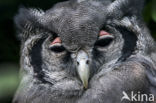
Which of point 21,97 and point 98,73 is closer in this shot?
point 98,73

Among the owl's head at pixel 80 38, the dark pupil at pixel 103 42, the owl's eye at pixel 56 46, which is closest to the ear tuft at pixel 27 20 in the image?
the owl's head at pixel 80 38

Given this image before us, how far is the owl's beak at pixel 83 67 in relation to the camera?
284 centimetres

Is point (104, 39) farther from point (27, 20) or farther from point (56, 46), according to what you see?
point (27, 20)

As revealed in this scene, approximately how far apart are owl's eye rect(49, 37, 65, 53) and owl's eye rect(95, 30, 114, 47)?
0.26 metres

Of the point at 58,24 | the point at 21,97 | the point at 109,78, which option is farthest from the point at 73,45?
the point at 21,97

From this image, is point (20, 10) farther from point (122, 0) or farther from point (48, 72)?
point (122, 0)

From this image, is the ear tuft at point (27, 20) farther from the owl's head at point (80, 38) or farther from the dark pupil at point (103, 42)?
the dark pupil at point (103, 42)

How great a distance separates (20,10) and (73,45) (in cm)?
75

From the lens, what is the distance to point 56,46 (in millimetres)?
3033

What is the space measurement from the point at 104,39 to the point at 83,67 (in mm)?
295

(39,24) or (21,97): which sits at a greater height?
(39,24)

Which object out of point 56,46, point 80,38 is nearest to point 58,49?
point 56,46

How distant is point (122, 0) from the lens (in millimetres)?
3188

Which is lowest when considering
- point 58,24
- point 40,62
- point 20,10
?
point 40,62
